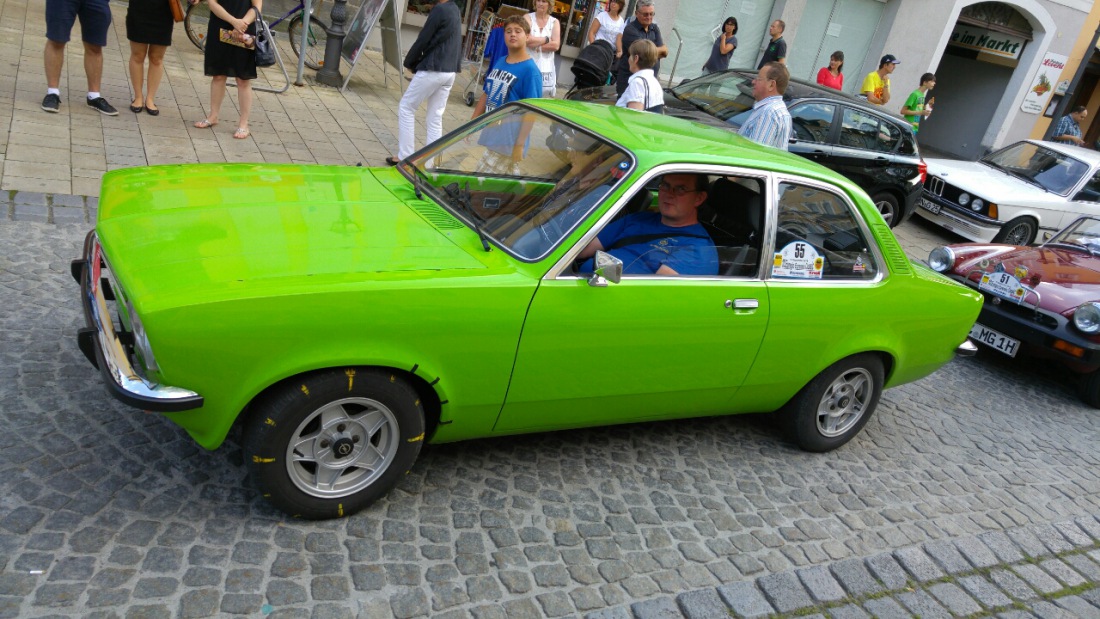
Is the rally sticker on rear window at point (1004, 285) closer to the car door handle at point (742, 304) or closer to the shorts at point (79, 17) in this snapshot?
the car door handle at point (742, 304)

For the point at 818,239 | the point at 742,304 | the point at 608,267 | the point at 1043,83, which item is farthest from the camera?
the point at 1043,83

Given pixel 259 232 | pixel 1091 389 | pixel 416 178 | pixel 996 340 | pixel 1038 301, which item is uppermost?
pixel 416 178

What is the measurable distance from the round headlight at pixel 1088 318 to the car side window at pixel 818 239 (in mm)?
3017

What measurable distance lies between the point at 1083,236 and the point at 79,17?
371 inches

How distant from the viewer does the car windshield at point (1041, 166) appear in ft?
37.9

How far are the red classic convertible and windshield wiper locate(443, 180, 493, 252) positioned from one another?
489cm

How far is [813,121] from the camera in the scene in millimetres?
10117

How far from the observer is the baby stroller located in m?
10.7

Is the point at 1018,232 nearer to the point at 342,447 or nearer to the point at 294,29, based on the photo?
the point at 294,29

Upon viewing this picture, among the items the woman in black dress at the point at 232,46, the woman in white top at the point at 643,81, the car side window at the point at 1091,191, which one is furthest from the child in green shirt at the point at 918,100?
the woman in black dress at the point at 232,46

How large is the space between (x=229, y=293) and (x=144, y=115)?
247 inches

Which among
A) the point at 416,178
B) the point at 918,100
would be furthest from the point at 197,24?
the point at 918,100

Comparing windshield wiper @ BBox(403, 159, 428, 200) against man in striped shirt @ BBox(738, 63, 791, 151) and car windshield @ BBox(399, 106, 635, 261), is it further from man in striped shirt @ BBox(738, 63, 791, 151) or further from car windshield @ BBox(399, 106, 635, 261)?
man in striped shirt @ BBox(738, 63, 791, 151)

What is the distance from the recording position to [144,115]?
329 inches
